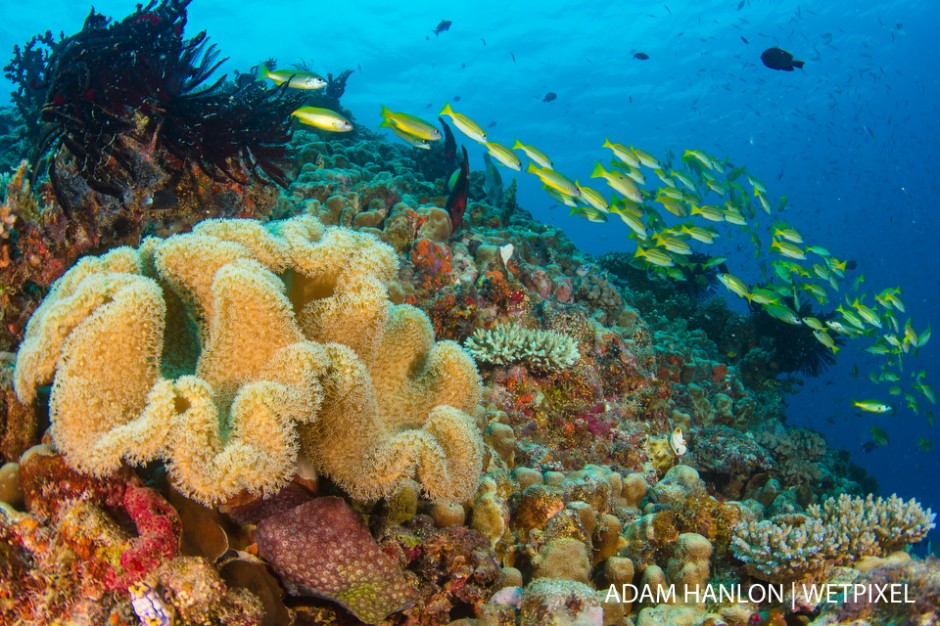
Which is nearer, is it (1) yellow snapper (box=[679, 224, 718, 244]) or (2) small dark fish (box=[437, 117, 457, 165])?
(1) yellow snapper (box=[679, 224, 718, 244])

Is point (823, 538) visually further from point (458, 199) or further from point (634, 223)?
point (634, 223)

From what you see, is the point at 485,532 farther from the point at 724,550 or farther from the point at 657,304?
the point at 657,304

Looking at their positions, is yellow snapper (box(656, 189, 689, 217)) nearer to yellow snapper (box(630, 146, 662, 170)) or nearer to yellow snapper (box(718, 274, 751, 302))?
yellow snapper (box(630, 146, 662, 170))

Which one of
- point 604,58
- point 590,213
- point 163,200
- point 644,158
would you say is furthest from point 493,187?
point 604,58

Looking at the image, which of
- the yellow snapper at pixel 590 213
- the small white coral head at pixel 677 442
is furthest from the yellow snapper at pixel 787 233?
the small white coral head at pixel 677 442

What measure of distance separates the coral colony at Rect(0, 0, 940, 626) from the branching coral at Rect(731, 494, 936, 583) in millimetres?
19

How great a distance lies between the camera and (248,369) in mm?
2346

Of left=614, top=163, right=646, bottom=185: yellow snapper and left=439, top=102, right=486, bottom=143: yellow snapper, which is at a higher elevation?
left=439, top=102, right=486, bottom=143: yellow snapper

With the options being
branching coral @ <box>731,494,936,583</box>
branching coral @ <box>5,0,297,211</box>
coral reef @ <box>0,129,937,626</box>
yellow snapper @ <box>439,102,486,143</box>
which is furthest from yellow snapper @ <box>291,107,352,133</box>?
branching coral @ <box>731,494,936,583</box>

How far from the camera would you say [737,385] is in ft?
33.3

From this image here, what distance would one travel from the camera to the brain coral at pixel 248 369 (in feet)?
6.54

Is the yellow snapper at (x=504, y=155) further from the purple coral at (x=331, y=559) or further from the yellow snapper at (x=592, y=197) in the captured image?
the purple coral at (x=331, y=559)

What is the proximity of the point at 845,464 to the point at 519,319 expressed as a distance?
1118 cm

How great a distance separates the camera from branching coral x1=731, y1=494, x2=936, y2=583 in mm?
3139
